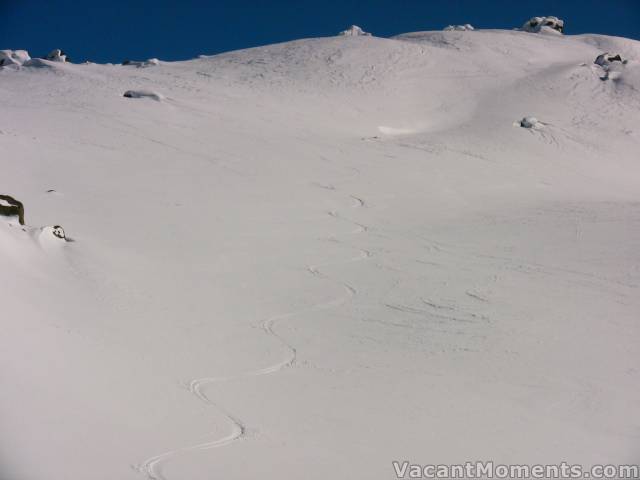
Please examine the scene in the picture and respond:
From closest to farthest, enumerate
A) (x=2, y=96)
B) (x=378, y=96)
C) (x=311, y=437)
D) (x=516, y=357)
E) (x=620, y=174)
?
(x=311, y=437) < (x=516, y=357) < (x=620, y=174) < (x=2, y=96) < (x=378, y=96)

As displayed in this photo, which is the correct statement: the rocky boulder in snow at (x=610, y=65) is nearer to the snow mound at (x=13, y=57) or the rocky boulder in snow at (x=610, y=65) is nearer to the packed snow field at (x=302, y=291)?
the packed snow field at (x=302, y=291)

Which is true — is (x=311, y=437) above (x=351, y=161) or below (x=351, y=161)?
below

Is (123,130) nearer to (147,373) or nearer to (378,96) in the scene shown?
(378,96)

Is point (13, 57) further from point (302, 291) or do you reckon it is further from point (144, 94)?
point (302, 291)

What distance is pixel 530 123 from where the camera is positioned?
26344mm

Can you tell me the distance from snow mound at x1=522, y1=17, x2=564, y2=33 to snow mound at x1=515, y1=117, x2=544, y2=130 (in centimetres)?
2041

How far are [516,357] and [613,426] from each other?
1.70 meters

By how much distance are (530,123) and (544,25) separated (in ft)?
70.7

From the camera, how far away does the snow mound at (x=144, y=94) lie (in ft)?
84.3

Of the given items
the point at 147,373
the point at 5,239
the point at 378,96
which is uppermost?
the point at 378,96

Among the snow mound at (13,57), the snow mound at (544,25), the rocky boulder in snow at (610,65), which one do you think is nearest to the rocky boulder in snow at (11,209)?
the snow mound at (13,57)

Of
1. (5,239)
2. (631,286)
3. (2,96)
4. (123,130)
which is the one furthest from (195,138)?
(631,286)

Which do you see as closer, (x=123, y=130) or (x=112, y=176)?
(x=112, y=176)

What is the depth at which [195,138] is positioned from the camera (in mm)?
21594
